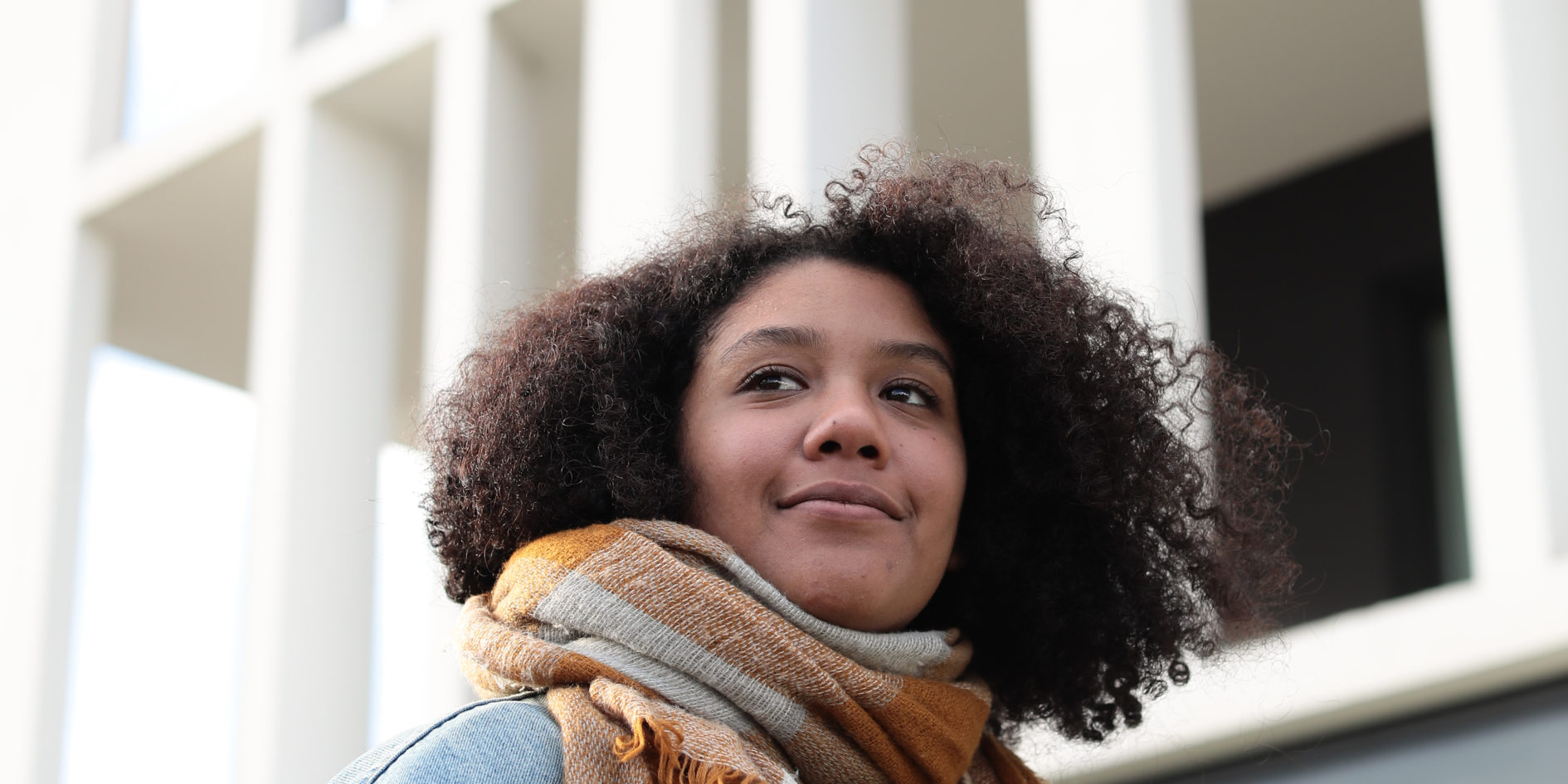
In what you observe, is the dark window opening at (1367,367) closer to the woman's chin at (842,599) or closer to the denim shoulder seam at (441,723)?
the woman's chin at (842,599)

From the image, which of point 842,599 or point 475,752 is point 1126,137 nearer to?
point 842,599

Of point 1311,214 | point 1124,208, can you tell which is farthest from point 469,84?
point 1311,214

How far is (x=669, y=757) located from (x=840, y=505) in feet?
1.59

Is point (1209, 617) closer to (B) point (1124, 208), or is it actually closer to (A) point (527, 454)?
(A) point (527, 454)

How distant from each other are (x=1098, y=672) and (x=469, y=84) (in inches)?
165

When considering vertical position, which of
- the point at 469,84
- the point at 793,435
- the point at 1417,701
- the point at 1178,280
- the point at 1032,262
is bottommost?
the point at 1417,701

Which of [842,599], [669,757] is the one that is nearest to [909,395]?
[842,599]

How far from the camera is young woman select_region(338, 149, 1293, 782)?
2.21 meters

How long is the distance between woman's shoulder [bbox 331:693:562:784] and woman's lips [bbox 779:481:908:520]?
434 mm

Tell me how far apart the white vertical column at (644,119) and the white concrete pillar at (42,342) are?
9.43 ft

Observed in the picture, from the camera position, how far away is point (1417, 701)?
15.2 feet

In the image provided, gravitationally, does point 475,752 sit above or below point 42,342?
below

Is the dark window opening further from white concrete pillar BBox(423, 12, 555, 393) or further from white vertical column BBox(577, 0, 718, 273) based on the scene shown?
white concrete pillar BBox(423, 12, 555, 393)

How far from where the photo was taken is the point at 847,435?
2385mm
